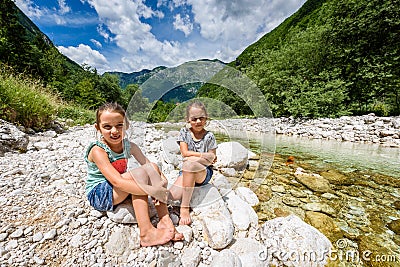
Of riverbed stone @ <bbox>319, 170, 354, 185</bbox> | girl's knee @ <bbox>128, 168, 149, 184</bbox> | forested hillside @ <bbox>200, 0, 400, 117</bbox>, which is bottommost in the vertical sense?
riverbed stone @ <bbox>319, 170, 354, 185</bbox>

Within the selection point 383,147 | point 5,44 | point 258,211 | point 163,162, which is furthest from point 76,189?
point 5,44

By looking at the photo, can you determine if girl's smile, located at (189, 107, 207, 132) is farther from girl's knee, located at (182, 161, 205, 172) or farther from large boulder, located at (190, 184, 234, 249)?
large boulder, located at (190, 184, 234, 249)

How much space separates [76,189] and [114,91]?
29056 mm

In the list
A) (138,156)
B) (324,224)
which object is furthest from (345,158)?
(138,156)

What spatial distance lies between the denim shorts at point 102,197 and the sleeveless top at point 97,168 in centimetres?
7

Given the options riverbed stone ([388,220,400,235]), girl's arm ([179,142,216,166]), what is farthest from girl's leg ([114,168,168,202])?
riverbed stone ([388,220,400,235])

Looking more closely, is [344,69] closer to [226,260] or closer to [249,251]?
[249,251]

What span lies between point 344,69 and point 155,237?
13236 mm

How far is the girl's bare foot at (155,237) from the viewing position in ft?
4.28

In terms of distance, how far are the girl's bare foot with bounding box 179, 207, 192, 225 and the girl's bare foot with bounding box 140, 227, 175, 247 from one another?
0.19m

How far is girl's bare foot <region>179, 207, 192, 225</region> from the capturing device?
5.06 ft

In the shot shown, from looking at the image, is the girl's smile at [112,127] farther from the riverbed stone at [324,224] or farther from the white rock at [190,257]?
the riverbed stone at [324,224]

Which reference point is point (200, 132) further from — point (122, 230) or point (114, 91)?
point (114, 91)

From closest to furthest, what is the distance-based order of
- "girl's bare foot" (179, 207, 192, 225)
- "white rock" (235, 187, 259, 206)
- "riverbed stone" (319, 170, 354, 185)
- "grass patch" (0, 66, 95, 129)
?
1. "girl's bare foot" (179, 207, 192, 225)
2. "white rock" (235, 187, 259, 206)
3. "riverbed stone" (319, 170, 354, 185)
4. "grass patch" (0, 66, 95, 129)
